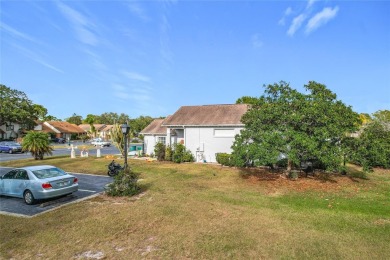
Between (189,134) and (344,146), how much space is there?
13090mm

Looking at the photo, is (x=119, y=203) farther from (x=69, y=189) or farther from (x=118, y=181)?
(x=69, y=189)

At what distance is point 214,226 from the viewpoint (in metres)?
7.60

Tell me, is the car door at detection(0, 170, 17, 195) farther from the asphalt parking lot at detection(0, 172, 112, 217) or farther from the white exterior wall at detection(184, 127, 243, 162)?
the white exterior wall at detection(184, 127, 243, 162)

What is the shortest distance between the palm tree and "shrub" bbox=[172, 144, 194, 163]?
13.9 metres

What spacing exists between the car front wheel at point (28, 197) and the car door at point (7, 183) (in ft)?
4.47

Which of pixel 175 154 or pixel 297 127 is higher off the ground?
pixel 297 127

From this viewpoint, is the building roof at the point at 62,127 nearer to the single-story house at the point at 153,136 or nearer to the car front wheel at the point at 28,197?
the single-story house at the point at 153,136

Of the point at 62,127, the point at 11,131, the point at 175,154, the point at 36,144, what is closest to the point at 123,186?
the point at 175,154

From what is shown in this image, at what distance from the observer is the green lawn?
19.7 ft

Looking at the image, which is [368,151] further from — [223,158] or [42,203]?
[42,203]

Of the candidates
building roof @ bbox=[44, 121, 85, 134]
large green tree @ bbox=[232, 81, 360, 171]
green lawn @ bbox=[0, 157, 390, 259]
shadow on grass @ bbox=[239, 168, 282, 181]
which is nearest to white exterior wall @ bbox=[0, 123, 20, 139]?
building roof @ bbox=[44, 121, 85, 134]

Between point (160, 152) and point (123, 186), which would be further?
point (160, 152)

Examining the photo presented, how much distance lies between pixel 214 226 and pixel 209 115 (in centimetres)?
1669

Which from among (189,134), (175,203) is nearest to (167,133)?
(189,134)
